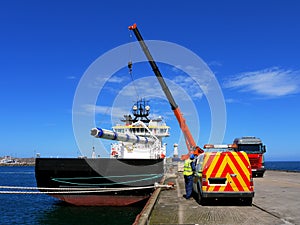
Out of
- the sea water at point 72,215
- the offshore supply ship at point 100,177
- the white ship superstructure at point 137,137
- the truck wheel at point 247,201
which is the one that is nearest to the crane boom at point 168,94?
the white ship superstructure at point 137,137

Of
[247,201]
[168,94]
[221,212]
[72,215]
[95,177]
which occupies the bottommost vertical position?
[72,215]

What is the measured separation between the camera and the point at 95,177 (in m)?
17.8

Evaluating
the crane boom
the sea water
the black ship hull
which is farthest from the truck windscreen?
the sea water

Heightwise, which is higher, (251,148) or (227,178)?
(251,148)

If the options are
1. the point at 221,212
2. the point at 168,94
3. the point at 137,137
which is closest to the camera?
the point at 221,212

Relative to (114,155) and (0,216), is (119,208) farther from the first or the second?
(0,216)

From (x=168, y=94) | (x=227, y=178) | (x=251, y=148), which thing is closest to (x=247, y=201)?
(x=227, y=178)

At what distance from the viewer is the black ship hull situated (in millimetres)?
17781

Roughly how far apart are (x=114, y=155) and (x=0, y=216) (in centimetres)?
780

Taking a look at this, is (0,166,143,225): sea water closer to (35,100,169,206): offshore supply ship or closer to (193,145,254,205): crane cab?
(35,100,169,206): offshore supply ship

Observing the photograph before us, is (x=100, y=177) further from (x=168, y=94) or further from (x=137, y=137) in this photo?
(x=168, y=94)

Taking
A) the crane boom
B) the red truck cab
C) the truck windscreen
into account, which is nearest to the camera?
the red truck cab

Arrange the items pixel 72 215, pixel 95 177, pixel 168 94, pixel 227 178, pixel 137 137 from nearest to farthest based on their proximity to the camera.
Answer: pixel 227 178, pixel 72 215, pixel 95 177, pixel 137 137, pixel 168 94

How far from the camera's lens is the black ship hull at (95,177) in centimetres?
1778
